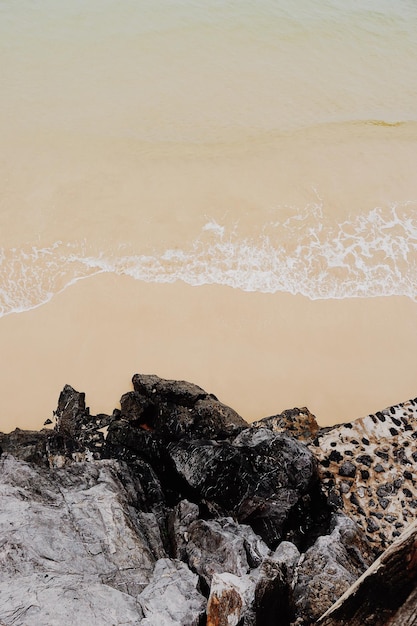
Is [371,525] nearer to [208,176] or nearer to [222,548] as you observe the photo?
[222,548]

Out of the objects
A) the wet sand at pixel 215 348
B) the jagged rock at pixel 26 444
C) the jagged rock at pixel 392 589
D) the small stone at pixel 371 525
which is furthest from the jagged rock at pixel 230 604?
the wet sand at pixel 215 348

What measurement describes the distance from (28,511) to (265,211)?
779 cm

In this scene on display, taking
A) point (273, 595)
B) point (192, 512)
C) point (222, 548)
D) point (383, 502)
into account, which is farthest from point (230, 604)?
point (383, 502)

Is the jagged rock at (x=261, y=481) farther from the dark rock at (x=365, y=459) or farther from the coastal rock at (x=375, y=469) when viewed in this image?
the dark rock at (x=365, y=459)

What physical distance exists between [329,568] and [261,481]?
4.98 ft

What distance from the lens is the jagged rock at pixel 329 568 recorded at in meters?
4.77

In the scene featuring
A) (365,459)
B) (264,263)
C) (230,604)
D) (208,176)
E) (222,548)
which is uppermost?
(208,176)

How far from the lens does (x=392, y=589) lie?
347 centimetres

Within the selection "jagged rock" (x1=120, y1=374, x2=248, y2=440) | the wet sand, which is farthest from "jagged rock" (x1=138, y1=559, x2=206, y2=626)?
the wet sand

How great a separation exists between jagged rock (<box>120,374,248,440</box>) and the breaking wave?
2.69 meters

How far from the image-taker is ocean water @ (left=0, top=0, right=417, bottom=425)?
9234mm

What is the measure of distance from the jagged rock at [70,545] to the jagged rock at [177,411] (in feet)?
3.27

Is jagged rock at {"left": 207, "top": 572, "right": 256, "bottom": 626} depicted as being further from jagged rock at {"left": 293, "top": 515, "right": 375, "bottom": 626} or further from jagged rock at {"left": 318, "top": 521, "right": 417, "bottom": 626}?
jagged rock at {"left": 318, "top": 521, "right": 417, "bottom": 626}

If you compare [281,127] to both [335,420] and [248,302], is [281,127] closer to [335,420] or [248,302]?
[248,302]
